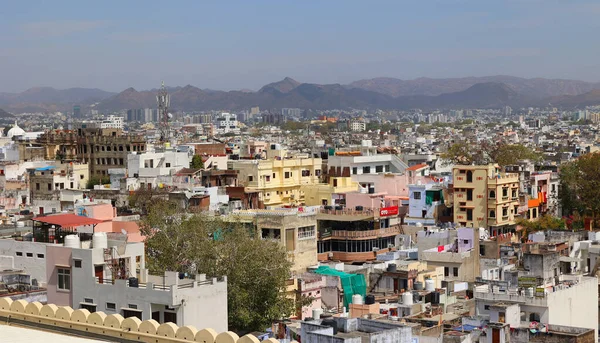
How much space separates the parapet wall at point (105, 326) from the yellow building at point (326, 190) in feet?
117

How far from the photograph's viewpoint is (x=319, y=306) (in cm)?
3334

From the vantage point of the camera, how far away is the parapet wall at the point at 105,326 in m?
16.6

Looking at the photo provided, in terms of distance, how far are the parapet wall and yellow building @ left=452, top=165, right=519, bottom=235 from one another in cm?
3271

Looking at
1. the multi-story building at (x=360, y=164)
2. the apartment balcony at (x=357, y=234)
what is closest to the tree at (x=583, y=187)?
the multi-story building at (x=360, y=164)

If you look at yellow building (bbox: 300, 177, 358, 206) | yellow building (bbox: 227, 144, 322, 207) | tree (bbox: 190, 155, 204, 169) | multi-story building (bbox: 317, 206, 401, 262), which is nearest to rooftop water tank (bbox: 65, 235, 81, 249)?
multi-story building (bbox: 317, 206, 401, 262)

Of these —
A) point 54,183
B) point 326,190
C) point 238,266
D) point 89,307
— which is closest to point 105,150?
point 54,183

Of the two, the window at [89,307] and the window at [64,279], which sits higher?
the window at [64,279]

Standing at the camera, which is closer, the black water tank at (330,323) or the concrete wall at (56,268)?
the black water tank at (330,323)

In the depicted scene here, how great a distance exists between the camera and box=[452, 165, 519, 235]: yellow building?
49469 millimetres

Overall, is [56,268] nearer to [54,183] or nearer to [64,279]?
[64,279]

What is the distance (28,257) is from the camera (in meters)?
29.6

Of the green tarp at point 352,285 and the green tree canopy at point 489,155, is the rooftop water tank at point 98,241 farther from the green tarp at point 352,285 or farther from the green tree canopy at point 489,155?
the green tree canopy at point 489,155

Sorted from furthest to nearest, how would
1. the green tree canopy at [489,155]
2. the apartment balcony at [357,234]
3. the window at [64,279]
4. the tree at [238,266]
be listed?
the green tree canopy at [489,155]
the apartment balcony at [357,234]
the tree at [238,266]
the window at [64,279]

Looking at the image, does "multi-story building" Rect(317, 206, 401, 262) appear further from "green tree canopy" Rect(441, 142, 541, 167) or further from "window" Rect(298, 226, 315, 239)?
"green tree canopy" Rect(441, 142, 541, 167)
